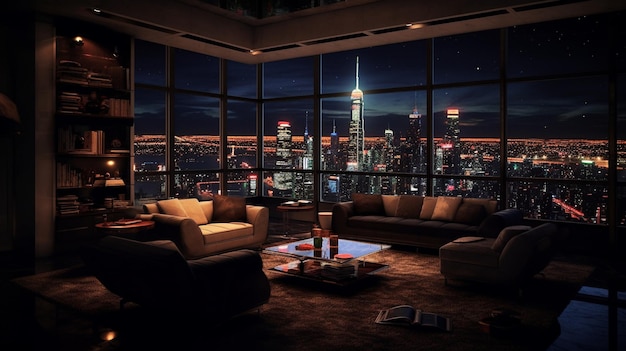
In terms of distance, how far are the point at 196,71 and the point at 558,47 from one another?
6.20 metres

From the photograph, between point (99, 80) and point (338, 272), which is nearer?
point (338, 272)

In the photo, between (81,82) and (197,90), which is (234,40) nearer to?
(197,90)

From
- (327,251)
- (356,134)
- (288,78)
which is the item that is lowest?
(327,251)

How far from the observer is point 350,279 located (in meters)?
4.93

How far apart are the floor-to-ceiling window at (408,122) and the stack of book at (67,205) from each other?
1.55 meters

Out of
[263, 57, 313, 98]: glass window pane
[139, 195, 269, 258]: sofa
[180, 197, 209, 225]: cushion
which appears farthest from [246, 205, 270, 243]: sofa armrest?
[263, 57, 313, 98]: glass window pane

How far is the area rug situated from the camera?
11.7 feet

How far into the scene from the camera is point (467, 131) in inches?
322

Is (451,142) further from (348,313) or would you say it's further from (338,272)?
(348,313)

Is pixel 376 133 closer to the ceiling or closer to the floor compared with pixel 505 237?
closer to the ceiling

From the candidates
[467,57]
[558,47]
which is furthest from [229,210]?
[558,47]

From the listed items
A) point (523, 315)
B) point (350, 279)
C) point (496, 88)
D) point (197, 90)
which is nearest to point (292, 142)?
point (197, 90)

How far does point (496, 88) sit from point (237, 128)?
202 inches

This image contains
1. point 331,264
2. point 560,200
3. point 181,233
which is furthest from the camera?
point 560,200
